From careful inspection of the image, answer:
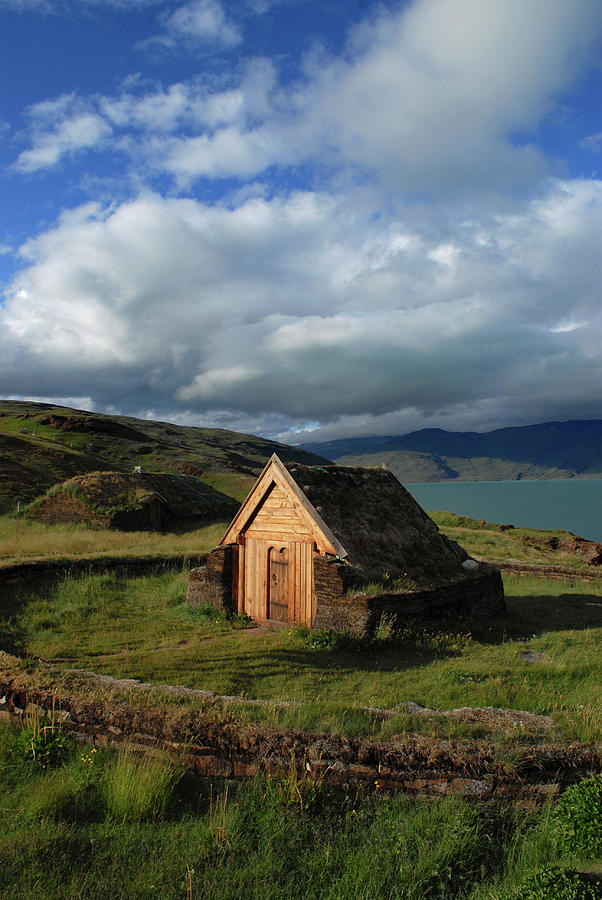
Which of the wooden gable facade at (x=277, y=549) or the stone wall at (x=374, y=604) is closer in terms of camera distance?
the stone wall at (x=374, y=604)

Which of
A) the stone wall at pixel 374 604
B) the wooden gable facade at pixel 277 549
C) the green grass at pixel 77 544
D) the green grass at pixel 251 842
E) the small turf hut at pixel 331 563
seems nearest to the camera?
the green grass at pixel 251 842

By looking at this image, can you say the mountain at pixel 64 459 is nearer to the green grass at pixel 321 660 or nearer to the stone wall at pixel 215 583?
the green grass at pixel 321 660

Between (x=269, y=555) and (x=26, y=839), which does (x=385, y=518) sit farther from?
(x=26, y=839)

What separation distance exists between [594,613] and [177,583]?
13645 mm

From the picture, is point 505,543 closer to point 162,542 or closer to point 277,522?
point 162,542

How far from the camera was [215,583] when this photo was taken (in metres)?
15.8

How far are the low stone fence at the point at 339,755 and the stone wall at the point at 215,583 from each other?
8897mm

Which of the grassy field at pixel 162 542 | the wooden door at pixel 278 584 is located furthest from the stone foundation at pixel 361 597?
the grassy field at pixel 162 542

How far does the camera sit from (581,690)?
923 cm

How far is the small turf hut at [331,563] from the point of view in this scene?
520 inches

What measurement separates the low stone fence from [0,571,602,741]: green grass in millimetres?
531

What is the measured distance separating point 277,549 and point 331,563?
2288 millimetres

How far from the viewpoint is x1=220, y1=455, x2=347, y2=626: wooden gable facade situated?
46.4 ft

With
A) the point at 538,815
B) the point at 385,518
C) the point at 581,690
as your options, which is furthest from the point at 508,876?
the point at 385,518
